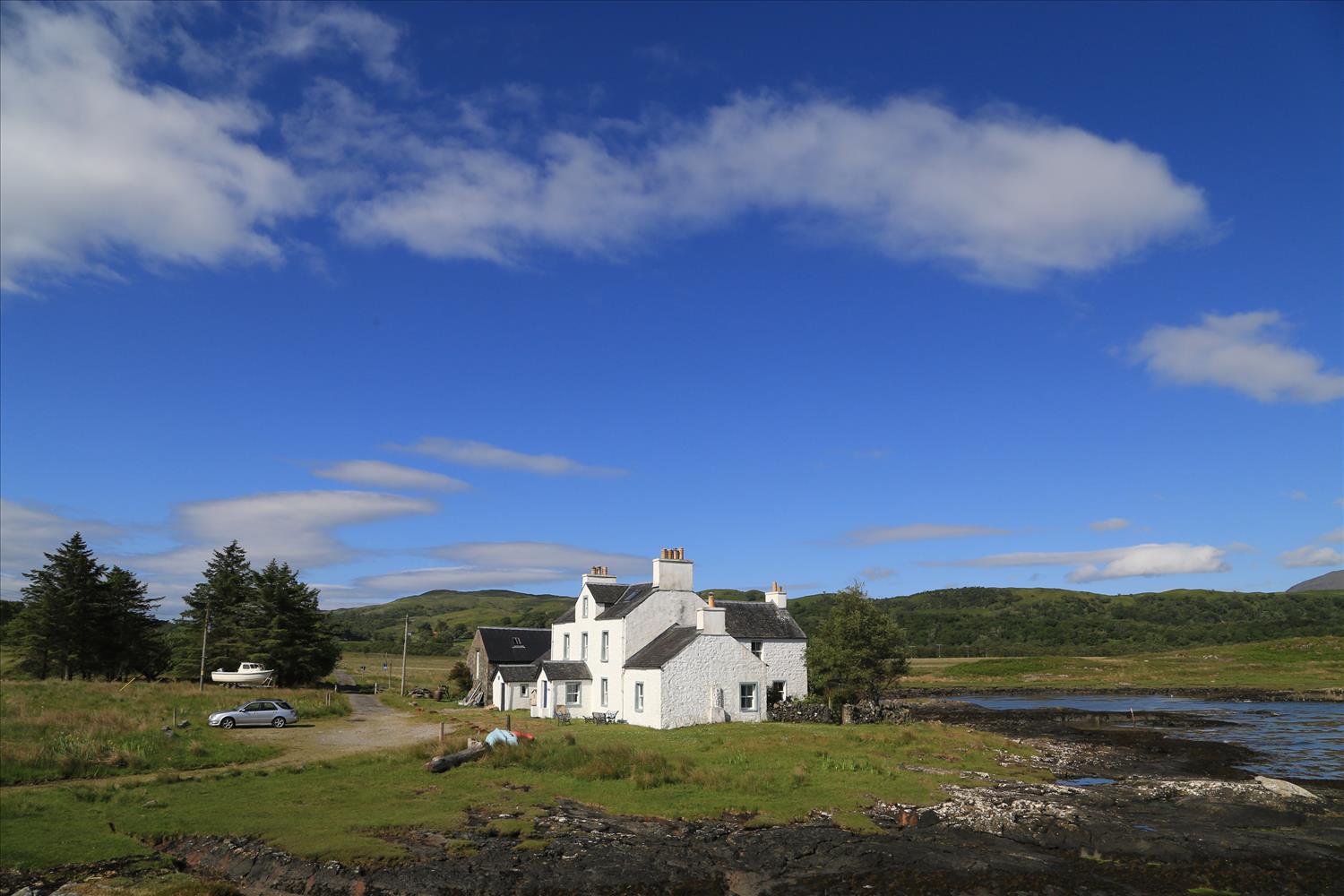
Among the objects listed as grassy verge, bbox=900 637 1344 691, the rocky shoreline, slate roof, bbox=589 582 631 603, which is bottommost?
grassy verge, bbox=900 637 1344 691

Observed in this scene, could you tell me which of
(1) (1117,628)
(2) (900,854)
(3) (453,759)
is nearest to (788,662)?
(3) (453,759)


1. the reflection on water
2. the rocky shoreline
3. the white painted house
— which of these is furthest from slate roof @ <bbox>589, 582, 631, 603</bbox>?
the reflection on water

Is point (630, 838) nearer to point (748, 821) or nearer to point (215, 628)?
point (748, 821)

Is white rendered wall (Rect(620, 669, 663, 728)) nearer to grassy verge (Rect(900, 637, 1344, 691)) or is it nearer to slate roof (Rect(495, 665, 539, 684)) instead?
slate roof (Rect(495, 665, 539, 684))

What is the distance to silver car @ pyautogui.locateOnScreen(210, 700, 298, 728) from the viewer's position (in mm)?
41875

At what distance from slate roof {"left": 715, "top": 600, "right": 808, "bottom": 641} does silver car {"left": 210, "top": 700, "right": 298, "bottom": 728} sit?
943 inches

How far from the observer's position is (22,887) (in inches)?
653

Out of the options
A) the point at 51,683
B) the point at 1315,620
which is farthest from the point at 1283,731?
the point at 1315,620

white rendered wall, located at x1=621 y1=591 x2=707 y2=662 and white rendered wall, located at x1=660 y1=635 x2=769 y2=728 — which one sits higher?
white rendered wall, located at x1=621 y1=591 x2=707 y2=662

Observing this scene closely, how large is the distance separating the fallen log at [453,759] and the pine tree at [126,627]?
4972 cm

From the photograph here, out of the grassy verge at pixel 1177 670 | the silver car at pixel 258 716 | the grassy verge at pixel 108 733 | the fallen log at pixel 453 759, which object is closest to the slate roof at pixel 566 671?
the grassy verge at pixel 108 733

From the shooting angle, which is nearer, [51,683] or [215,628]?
[51,683]

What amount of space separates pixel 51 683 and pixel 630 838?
5028 centimetres

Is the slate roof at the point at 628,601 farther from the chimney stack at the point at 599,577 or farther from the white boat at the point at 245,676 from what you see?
the white boat at the point at 245,676
